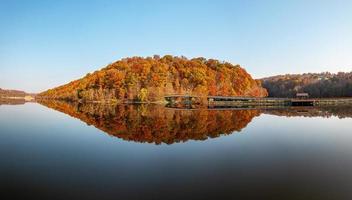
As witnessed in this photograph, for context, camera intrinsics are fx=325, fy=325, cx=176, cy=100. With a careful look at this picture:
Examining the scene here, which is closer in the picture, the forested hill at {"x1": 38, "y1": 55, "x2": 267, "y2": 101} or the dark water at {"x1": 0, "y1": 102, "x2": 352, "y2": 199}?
the dark water at {"x1": 0, "y1": 102, "x2": 352, "y2": 199}

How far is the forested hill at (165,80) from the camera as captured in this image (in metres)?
102

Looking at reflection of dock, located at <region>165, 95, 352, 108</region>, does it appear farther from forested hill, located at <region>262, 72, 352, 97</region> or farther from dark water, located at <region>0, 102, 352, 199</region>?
dark water, located at <region>0, 102, 352, 199</region>

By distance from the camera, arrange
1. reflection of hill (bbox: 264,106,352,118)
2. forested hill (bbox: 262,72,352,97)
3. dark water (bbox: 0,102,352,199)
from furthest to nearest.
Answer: forested hill (bbox: 262,72,352,97) < reflection of hill (bbox: 264,106,352,118) < dark water (bbox: 0,102,352,199)

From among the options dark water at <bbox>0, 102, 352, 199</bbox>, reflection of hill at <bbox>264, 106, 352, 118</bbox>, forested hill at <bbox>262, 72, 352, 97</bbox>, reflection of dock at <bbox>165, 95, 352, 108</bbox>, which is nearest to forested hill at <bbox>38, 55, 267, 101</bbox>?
reflection of dock at <bbox>165, 95, 352, 108</bbox>

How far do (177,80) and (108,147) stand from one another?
3585 inches

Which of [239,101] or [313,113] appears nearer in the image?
[313,113]

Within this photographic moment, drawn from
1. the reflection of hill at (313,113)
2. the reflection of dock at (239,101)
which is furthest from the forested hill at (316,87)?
the reflection of hill at (313,113)

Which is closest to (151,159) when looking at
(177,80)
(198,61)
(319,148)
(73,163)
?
(73,163)

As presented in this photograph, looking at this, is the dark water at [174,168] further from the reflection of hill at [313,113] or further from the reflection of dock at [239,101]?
the reflection of dock at [239,101]

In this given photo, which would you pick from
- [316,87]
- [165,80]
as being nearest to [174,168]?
[165,80]

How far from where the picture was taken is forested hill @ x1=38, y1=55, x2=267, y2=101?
102 meters

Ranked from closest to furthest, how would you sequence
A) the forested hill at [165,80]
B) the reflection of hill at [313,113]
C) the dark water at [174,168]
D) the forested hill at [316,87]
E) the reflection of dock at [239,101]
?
the dark water at [174,168] → the reflection of hill at [313,113] → the reflection of dock at [239,101] → the forested hill at [165,80] → the forested hill at [316,87]

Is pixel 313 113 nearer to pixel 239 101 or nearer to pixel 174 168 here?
pixel 239 101

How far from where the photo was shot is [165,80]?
103 m
